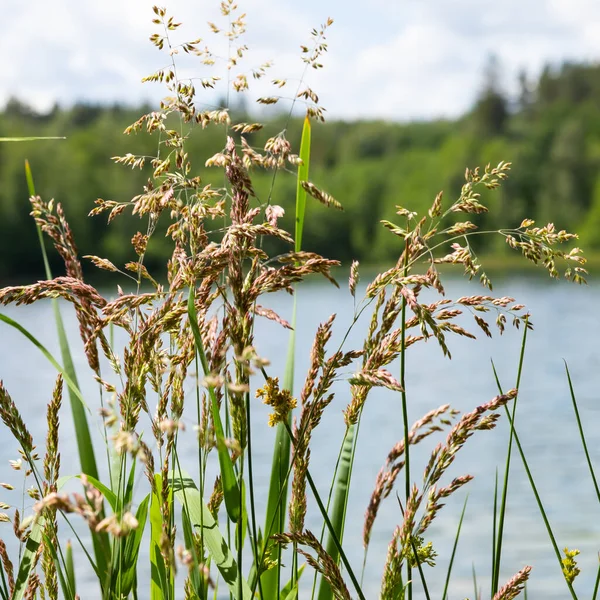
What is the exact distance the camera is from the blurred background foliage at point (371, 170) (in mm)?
80438

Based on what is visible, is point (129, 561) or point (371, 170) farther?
point (371, 170)

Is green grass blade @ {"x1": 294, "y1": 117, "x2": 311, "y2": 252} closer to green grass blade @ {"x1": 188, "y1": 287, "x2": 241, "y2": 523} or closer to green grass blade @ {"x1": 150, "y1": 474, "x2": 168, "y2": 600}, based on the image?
green grass blade @ {"x1": 188, "y1": 287, "x2": 241, "y2": 523}

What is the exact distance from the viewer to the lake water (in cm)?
1216

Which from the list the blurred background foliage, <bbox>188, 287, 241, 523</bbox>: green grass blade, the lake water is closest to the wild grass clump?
<bbox>188, 287, 241, 523</bbox>: green grass blade

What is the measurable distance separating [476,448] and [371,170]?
312ft

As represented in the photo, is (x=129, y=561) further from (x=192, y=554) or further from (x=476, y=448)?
(x=476, y=448)

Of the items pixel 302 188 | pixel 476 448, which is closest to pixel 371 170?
pixel 476 448

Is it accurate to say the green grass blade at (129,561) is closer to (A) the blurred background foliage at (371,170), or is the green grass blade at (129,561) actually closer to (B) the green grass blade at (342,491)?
(B) the green grass blade at (342,491)

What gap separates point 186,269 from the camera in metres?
1.63

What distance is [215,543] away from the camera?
1.75 metres

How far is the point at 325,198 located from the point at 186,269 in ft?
1.01

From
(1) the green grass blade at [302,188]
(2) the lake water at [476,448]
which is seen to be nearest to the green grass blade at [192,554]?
(2) the lake water at [476,448]

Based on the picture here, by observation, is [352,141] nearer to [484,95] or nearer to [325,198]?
[484,95]

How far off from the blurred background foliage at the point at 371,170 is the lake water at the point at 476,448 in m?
25.8
